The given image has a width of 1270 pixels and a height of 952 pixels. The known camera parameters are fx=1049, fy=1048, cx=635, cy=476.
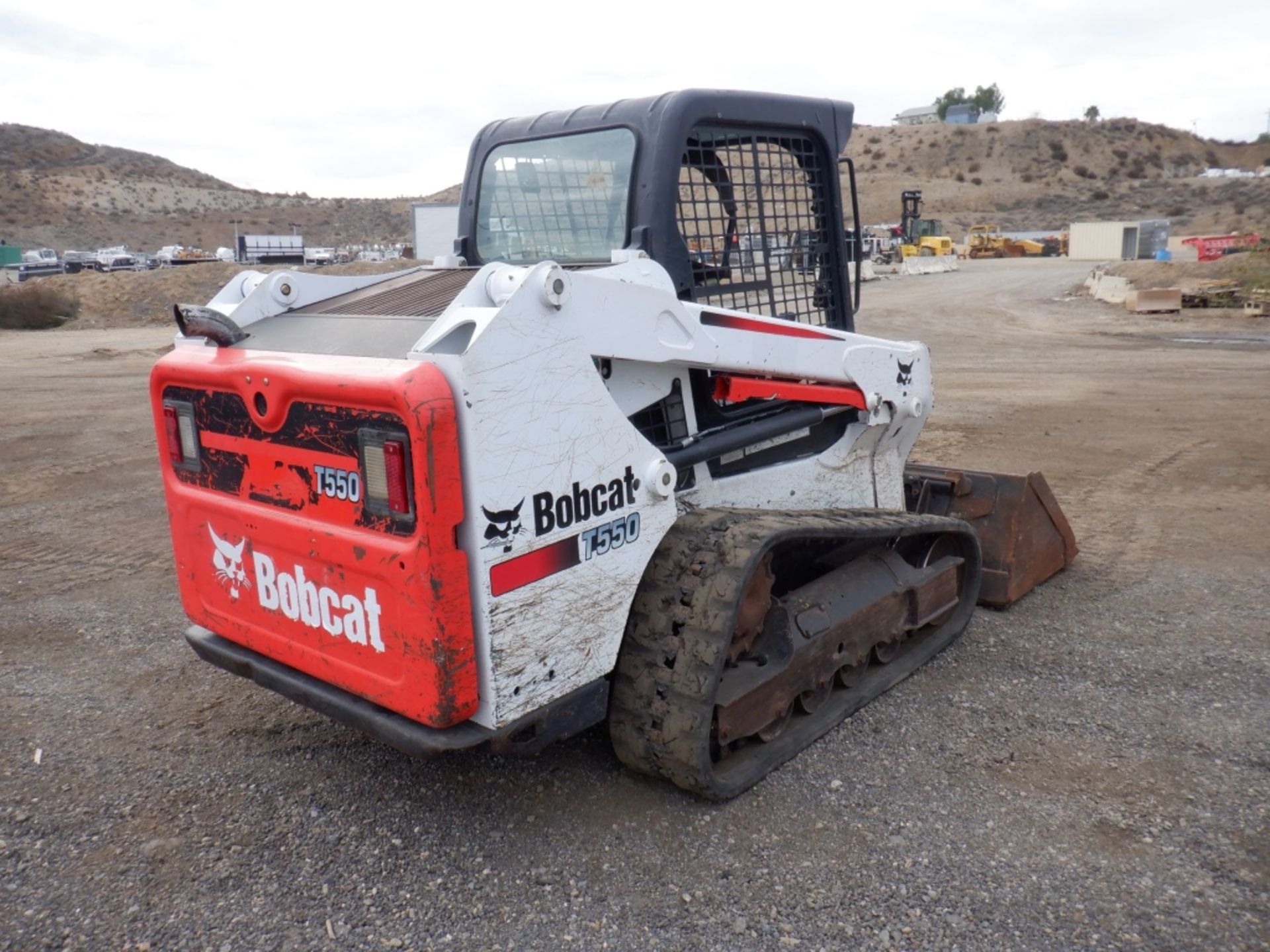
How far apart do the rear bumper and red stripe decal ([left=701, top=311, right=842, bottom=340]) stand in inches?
48.6

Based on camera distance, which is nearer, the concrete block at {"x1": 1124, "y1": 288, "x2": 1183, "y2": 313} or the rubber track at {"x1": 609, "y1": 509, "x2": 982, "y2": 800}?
the rubber track at {"x1": 609, "y1": 509, "x2": 982, "y2": 800}

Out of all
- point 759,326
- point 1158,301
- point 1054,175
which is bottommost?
point 1158,301

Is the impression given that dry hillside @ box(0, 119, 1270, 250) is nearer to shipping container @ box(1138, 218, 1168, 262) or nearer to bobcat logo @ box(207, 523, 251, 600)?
shipping container @ box(1138, 218, 1168, 262)

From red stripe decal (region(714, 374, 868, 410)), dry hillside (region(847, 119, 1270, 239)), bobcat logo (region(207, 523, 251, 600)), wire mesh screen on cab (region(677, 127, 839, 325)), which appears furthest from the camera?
dry hillside (region(847, 119, 1270, 239))

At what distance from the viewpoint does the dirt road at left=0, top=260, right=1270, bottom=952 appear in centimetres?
280

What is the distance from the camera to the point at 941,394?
11.6 meters

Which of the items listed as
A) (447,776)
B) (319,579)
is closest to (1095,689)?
(447,776)

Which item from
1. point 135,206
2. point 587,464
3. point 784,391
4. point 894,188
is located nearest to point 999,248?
point 894,188

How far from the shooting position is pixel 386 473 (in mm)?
2688

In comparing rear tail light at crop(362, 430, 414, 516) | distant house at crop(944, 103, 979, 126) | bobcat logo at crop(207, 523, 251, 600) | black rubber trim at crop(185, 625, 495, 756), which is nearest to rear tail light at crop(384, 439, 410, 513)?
rear tail light at crop(362, 430, 414, 516)

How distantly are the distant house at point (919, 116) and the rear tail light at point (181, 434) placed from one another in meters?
110

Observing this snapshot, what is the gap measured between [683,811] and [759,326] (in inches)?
63.9

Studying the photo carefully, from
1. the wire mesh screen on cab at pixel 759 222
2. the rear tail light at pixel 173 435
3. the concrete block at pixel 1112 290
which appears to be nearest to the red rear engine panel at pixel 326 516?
the rear tail light at pixel 173 435

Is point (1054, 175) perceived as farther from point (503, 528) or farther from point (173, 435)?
point (503, 528)
